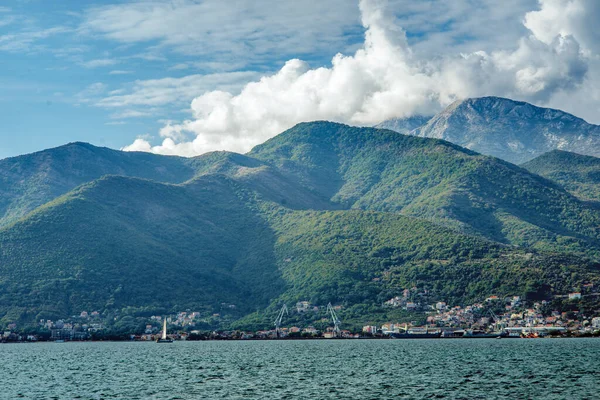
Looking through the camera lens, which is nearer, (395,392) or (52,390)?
(395,392)

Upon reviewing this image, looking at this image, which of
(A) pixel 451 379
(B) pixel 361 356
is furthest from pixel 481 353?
(A) pixel 451 379

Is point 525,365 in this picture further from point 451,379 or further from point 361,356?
point 361,356

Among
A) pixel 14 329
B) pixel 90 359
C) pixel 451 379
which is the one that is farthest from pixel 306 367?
pixel 14 329

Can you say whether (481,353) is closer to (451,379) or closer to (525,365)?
(525,365)

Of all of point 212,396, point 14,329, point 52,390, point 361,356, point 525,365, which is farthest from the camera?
point 14,329

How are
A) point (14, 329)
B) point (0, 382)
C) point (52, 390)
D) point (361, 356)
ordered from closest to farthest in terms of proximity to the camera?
point (52, 390), point (0, 382), point (361, 356), point (14, 329)

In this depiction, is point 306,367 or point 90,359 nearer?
point 306,367
